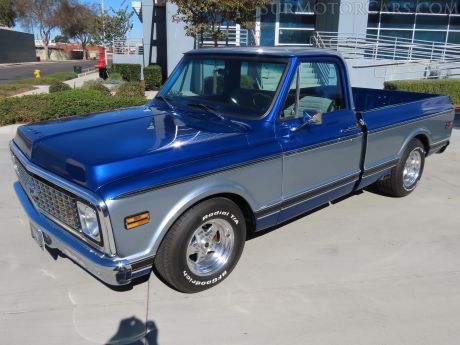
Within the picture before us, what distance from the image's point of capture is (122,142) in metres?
3.19

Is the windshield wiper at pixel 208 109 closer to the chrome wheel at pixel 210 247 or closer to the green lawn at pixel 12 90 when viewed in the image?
the chrome wheel at pixel 210 247

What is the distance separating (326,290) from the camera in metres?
3.52

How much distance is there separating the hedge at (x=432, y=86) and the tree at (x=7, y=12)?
221ft

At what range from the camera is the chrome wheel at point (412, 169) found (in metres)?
5.55

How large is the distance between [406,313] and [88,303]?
2455 millimetres

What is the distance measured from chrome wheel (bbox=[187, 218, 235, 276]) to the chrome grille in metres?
0.87

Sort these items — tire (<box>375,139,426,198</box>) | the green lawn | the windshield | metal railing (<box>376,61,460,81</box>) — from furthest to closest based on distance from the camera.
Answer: the green lawn
metal railing (<box>376,61,460,81</box>)
tire (<box>375,139,426,198</box>)
the windshield

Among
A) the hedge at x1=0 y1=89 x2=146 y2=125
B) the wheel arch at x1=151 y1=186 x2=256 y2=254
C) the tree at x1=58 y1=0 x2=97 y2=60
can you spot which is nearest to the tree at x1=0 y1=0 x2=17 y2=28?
the tree at x1=58 y1=0 x2=97 y2=60

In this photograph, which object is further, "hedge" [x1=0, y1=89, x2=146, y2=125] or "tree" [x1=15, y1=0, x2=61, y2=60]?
"tree" [x1=15, y1=0, x2=61, y2=60]

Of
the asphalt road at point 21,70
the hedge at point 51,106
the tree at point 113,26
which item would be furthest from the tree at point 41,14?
the hedge at point 51,106

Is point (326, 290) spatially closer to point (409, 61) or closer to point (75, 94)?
point (75, 94)

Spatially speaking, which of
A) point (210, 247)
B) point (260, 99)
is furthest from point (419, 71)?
point (210, 247)

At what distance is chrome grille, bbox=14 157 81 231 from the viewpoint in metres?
2.92

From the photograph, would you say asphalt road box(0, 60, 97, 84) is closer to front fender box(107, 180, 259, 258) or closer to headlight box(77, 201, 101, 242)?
headlight box(77, 201, 101, 242)
